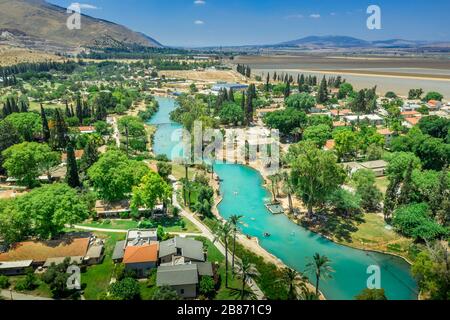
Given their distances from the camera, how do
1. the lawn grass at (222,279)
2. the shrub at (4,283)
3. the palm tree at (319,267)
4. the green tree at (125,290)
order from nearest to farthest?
the palm tree at (319,267), the green tree at (125,290), the lawn grass at (222,279), the shrub at (4,283)

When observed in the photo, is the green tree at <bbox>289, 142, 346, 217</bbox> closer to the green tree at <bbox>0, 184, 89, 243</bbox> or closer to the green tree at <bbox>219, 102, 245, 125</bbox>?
the green tree at <bbox>0, 184, 89, 243</bbox>

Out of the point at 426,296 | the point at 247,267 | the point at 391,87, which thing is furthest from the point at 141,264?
the point at 391,87

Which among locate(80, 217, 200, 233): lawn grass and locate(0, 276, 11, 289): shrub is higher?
locate(80, 217, 200, 233): lawn grass

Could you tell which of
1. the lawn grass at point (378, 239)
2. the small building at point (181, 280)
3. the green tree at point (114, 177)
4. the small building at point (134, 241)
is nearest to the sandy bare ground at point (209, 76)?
the green tree at point (114, 177)

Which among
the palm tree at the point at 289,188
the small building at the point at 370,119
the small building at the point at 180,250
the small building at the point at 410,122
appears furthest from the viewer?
the small building at the point at 370,119

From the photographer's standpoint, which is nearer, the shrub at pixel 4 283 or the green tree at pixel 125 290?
the green tree at pixel 125 290

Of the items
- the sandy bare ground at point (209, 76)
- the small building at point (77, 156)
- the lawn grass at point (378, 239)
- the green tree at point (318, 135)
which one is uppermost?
the sandy bare ground at point (209, 76)

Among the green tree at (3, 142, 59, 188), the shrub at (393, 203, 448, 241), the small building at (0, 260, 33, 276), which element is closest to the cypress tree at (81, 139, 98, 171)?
the green tree at (3, 142, 59, 188)

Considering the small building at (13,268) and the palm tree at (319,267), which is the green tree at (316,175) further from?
the small building at (13,268)
